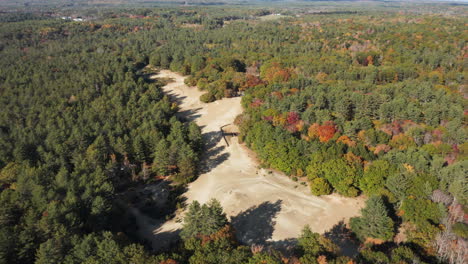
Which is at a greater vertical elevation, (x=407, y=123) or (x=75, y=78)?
(x=75, y=78)

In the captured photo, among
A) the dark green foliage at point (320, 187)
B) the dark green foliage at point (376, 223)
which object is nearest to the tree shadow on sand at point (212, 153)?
the dark green foliage at point (320, 187)

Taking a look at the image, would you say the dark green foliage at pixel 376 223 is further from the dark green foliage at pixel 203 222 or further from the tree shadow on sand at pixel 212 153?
the tree shadow on sand at pixel 212 153

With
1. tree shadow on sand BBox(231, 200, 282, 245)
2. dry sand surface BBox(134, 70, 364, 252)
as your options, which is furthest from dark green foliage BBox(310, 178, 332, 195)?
tree shadow on sand BBox(231, 200, 282, 245)

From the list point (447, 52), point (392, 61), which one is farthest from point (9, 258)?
point (447, 52)

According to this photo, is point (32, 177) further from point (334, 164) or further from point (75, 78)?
point (75, 78)

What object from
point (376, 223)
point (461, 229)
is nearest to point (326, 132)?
point (376, 223)

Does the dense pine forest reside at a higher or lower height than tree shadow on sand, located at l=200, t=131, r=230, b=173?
higher

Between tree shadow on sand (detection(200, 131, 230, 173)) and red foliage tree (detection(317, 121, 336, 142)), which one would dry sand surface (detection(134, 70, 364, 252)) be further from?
red foliage tree (detection(317, 121, 336, 142))

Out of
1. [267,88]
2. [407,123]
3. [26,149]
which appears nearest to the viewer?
[26,149]

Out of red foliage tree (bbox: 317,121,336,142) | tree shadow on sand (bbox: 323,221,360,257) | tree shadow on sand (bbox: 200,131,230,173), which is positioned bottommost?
tree shadow on sand (bbox: 323,221,360,257)
